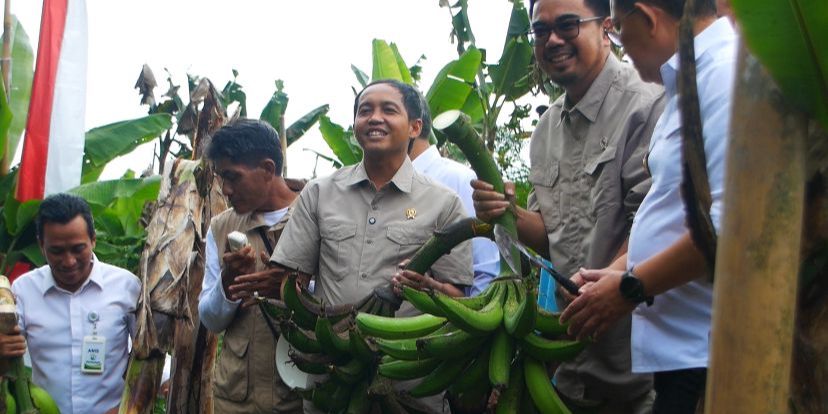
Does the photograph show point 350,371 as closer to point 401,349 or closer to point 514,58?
point 401,349

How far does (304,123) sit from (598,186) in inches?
260

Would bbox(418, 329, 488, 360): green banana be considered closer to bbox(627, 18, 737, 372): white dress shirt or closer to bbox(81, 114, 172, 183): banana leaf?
bbox(627, 18, 737, 372): white dress shirt

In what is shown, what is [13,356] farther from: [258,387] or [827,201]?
[827,201]

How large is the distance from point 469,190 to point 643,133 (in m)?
1.42

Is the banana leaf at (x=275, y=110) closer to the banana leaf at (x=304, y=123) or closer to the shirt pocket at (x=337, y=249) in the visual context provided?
the banana leaf at (x=304, y=123)

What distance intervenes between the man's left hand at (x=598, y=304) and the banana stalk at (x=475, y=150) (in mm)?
322

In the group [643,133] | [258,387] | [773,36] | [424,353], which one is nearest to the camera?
[773,36]

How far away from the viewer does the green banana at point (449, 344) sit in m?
2.47

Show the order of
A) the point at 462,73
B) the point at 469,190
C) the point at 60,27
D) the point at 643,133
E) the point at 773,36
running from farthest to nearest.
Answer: the point at 60,27 → the point at 462,73 → the point at 469,190 → the point at 643,133 → the point at 773,36

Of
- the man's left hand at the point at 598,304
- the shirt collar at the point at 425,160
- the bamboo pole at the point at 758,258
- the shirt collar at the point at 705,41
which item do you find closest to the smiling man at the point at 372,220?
the shirt collar at the point at 425,160

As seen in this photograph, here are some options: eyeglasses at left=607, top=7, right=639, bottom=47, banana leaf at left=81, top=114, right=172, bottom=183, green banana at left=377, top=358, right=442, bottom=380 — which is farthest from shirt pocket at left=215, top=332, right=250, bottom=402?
banana leaf at left=81, top=114, right=172, bottom=183

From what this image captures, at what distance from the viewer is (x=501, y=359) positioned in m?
2.46

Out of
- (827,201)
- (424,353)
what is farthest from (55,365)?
(827,201)

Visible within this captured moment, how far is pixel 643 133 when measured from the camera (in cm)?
286
